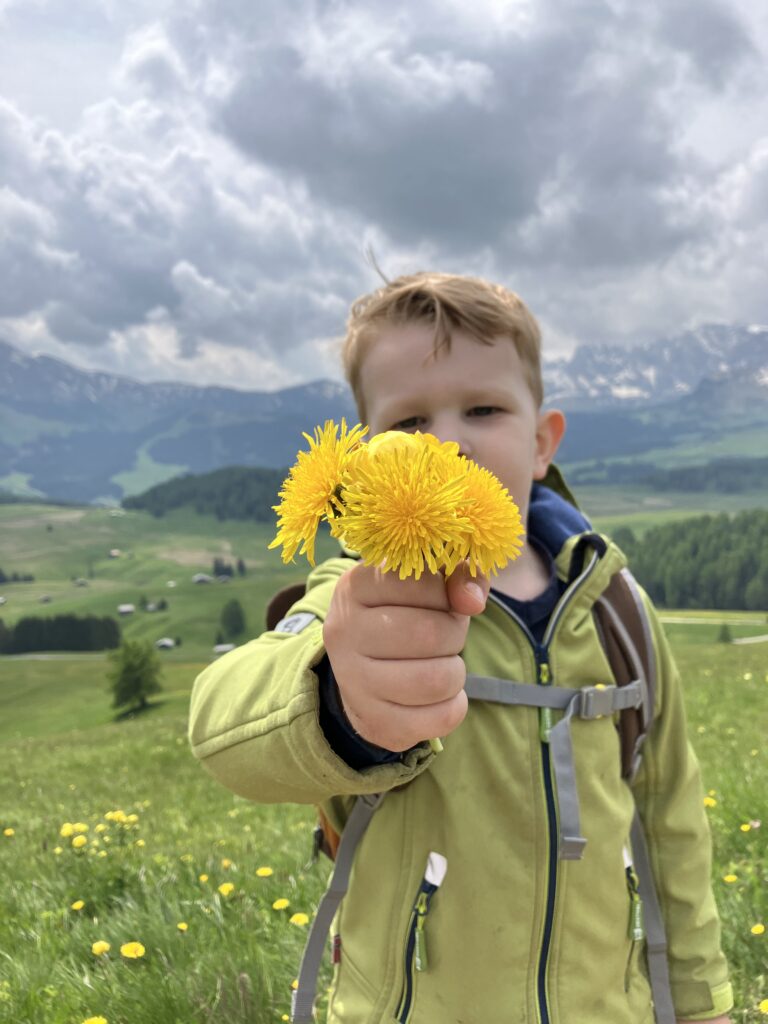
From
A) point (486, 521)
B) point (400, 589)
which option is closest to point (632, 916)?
point (400, 589)

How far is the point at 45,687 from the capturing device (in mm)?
143125

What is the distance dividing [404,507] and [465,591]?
0.27 meters

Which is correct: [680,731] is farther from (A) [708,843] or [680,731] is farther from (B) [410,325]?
→ (B) [410,325]

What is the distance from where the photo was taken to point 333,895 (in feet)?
8.09

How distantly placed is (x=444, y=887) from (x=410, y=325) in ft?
6.66

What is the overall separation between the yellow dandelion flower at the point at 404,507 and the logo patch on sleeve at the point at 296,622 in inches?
50.5

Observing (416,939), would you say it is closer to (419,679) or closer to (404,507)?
(419,679)

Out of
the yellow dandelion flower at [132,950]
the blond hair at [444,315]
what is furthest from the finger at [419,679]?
the yellow dandelion flower at [132,950]

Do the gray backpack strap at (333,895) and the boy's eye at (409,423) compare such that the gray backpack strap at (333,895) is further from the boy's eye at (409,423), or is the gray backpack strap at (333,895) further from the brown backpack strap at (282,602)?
the boy's eye at (409,423)

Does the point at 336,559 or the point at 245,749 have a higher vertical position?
the point at 336,559

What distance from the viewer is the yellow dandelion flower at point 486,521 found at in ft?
3.75

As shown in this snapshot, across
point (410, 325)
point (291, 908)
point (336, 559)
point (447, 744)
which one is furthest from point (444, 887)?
point (291, 908)

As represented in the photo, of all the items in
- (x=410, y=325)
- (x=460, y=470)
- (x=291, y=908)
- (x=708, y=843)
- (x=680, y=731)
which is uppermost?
(x=410, y=325)

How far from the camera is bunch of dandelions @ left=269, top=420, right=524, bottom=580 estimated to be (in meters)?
1.09
